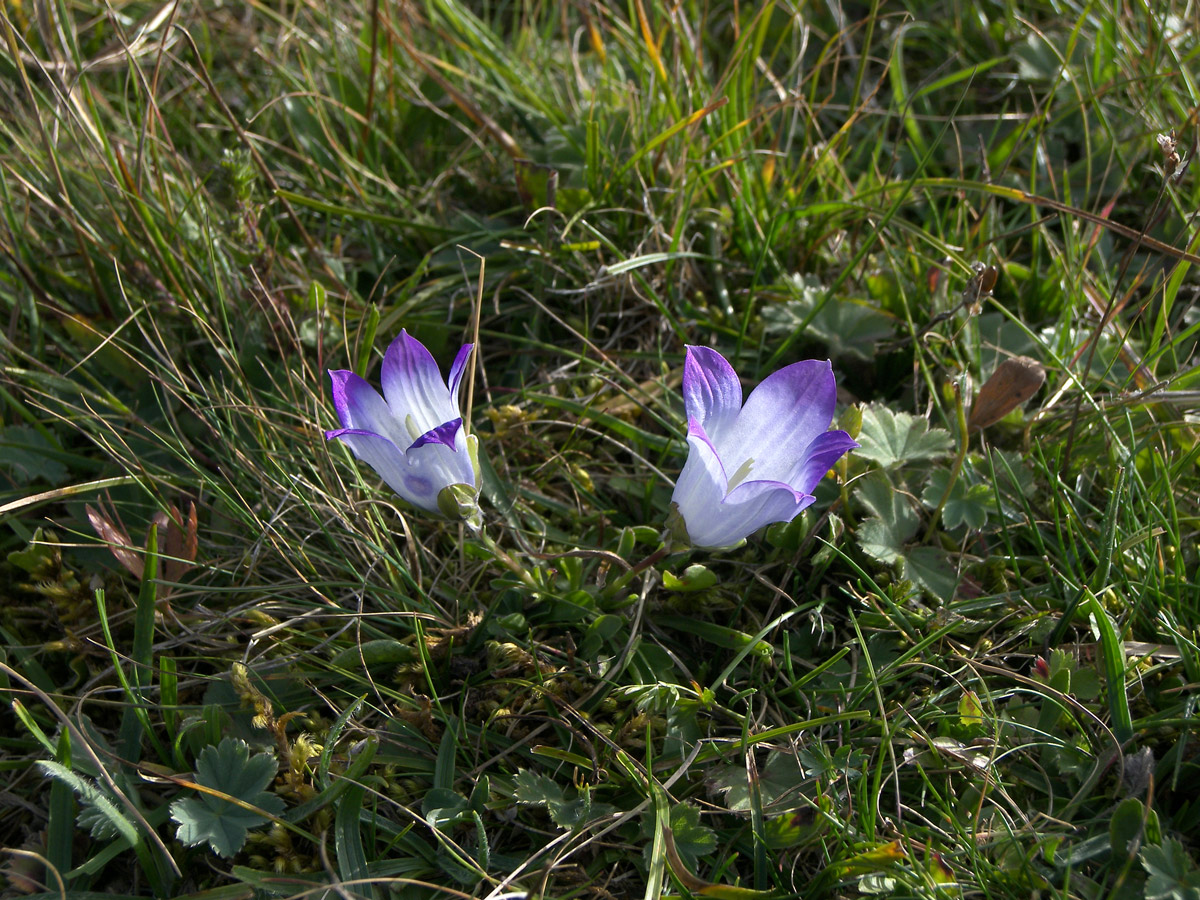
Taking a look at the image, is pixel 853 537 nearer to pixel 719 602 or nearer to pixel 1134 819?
pixel 719 602

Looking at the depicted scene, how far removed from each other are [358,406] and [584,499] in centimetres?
79

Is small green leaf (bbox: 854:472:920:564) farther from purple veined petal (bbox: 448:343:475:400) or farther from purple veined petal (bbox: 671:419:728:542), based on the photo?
purple veined petal (bbox: 448:343:475:400)

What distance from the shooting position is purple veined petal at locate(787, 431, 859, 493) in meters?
1.65

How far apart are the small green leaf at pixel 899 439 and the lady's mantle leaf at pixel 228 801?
1494 mm

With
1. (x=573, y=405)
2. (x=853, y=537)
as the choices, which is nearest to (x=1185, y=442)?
(x=853, y=537)

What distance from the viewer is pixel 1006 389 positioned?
7.49 feet

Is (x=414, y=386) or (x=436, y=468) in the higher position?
(x=414, y=386)

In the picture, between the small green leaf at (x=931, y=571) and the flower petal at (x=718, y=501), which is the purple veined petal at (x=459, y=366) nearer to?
the flower petal at (x=718, y=501)

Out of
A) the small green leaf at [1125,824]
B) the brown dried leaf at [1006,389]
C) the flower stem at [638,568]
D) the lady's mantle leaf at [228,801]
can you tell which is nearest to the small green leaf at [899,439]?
the brown dried leaf at [1006,389]

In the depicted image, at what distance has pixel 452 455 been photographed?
5.93ft

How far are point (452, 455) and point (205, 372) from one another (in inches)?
45.4

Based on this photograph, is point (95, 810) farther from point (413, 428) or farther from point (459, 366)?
point (459, 366)

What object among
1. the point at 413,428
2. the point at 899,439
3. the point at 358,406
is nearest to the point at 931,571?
the point at 899,439

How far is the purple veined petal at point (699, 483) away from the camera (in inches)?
66.7
